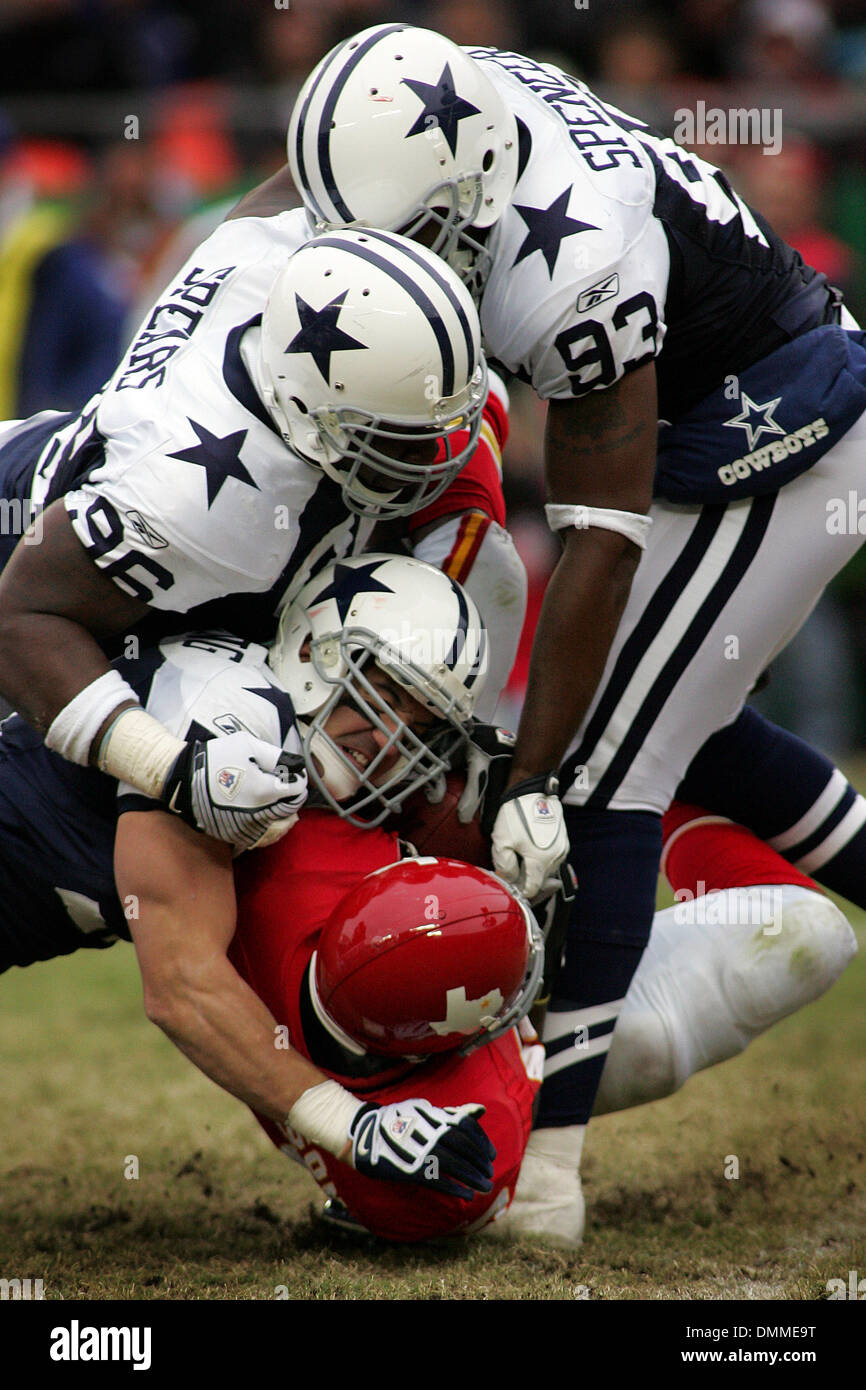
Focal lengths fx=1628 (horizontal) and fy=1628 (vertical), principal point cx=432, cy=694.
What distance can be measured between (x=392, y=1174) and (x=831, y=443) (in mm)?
1661

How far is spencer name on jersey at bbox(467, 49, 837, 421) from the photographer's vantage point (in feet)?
9.46

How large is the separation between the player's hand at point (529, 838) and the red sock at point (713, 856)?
717 millimetres

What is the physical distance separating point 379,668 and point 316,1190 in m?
1.26

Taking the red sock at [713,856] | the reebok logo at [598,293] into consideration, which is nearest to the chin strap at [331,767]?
the reebok logo at [598,293]

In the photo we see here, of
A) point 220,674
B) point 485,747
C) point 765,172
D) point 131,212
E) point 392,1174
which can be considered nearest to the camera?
point 392,1174

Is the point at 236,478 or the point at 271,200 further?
the point at 271,200

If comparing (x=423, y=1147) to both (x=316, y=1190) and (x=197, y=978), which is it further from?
(x=316, y=1190)

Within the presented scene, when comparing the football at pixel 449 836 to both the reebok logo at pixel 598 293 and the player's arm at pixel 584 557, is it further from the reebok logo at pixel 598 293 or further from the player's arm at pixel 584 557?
the reebok logo at pixel 598 293

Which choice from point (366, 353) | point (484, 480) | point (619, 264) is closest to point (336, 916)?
point (366, 353)

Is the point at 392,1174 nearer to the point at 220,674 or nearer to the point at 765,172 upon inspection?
the point at 220,674

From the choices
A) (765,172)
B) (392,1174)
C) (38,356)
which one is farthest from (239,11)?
(392,1174)

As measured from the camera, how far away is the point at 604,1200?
11.1 ft

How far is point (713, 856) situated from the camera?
11.8 ft

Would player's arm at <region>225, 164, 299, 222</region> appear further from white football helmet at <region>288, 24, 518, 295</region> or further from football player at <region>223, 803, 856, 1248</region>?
football player at <region>223, 803, 856, 1248</region>
